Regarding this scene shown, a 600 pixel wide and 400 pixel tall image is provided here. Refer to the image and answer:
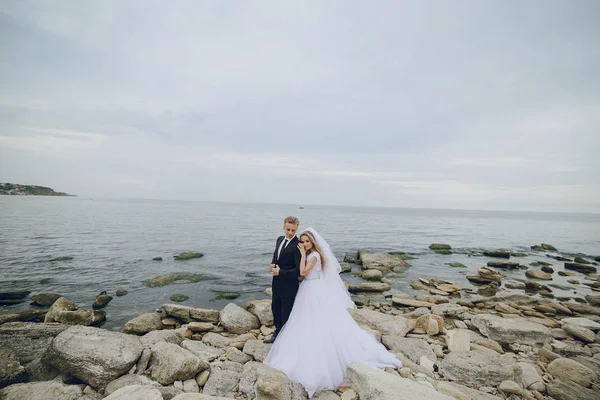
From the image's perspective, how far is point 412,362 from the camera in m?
6.54

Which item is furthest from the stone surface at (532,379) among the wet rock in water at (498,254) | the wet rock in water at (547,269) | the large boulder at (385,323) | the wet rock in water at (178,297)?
the wet rock in water at (498,254)

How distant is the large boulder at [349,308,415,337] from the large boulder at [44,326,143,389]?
675 centimetres

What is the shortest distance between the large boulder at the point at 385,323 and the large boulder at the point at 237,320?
368 centimetres

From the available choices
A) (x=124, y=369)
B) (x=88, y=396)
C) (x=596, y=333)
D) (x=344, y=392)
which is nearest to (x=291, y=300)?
(x=344, y=392)

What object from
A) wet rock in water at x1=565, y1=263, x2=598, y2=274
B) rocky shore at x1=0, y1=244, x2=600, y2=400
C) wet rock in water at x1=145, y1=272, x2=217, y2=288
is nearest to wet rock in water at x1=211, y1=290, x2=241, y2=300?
wet rock in water at x1=145, y1=272, x2=217, y2=288

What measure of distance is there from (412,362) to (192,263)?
59.9ft

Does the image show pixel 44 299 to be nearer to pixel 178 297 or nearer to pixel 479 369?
pixel 178 297

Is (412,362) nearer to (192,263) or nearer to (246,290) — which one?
(246,290)

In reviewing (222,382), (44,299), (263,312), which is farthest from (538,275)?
(44,299)

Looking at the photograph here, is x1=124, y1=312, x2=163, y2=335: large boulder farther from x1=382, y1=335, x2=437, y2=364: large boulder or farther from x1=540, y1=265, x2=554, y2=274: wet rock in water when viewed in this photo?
x1=540, y1=265, x2=554, y2=274: wet rock in water

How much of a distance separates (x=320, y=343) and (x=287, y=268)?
74.3 inches

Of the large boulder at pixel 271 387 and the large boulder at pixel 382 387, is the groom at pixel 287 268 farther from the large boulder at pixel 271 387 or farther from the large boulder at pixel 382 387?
the large boulder at pixel 382 387

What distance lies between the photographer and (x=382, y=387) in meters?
4.43

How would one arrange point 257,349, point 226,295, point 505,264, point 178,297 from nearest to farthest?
point 257,349, point 178,297, point 226,295, point 505,264
